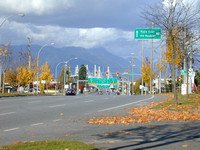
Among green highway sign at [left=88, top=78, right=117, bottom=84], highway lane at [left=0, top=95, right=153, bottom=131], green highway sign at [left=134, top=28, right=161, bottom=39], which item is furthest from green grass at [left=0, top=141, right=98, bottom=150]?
green highway sign at [left=88, top=78, right=117, bottom=84]

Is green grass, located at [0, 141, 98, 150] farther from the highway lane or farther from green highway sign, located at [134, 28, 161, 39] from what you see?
green highway sign, located at [134, 28, 161, 39]

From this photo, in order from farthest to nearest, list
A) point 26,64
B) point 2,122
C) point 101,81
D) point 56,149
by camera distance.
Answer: point 101,81
point 26,64
point 2,122
point 56,149

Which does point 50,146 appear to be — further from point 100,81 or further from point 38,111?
point 100,81

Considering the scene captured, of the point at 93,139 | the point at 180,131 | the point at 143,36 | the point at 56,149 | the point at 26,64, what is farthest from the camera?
the point at 26,64

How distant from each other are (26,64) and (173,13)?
61906 mm

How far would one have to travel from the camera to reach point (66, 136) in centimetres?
1063

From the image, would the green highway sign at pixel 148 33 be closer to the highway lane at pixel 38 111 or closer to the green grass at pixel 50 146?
the highway lane at pixel 38 111

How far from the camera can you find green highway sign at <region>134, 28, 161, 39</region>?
1003 inches

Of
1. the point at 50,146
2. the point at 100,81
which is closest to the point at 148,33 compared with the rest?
the point at 50,146

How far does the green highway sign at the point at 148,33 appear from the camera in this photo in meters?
25.5

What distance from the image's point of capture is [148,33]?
1067 inches

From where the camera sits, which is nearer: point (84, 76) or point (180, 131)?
point (180, 131)

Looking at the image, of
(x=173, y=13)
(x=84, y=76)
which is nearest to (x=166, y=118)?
(x=173, y=13)

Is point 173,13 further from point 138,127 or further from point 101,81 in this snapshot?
point 101,81
